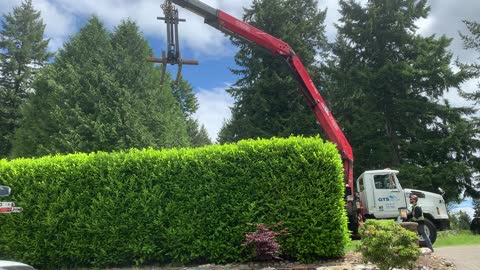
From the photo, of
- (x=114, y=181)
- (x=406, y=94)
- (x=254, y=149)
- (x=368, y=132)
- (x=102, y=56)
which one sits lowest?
(x=114, y=181)

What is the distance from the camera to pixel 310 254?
1026 centimetres

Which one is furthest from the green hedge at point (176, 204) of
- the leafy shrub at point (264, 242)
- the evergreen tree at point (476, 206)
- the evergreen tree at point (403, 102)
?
the evergreen tree at point (476, 206)

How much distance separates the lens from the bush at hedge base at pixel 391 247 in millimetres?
7504

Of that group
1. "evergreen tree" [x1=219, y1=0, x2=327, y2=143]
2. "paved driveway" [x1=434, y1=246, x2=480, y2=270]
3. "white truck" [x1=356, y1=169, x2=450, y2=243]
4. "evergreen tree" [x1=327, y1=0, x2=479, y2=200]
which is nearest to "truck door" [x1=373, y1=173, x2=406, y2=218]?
"white truck" [x1=356, y1=169, x2=450, y2=243]

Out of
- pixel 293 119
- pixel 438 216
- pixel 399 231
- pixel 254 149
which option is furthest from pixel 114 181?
pixel 293 119

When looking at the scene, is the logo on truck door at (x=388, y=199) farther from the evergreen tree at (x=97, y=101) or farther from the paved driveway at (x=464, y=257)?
the evergreen tree at (x=97, y=101)

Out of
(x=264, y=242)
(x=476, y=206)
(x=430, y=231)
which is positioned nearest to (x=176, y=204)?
(x=264, y=242)

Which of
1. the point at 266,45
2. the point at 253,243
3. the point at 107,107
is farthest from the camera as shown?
the point at 107,107

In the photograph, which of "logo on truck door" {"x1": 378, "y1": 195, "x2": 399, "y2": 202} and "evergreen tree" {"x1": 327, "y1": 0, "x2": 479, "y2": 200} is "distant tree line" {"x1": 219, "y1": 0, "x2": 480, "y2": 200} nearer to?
"evergreen tree" {"x1": 327, "y1": 0, "x2": 479, "y2": 200}

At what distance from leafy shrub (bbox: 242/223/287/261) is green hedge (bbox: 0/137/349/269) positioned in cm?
28

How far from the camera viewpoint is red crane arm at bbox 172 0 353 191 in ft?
48.4

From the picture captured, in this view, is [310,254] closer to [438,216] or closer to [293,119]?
[438,216]

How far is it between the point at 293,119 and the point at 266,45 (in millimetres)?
12558

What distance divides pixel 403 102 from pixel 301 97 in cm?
655
